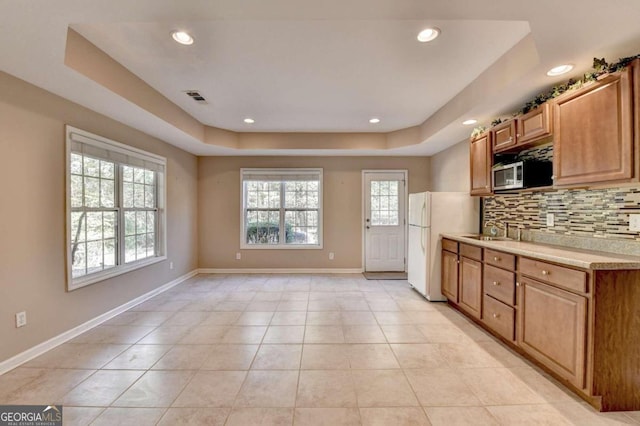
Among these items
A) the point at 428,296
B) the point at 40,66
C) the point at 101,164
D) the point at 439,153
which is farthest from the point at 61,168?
the point at 439,153

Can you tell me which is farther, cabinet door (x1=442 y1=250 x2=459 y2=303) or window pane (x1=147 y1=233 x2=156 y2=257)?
window pane (x1=147 y1=233 x2=156 y2=257)

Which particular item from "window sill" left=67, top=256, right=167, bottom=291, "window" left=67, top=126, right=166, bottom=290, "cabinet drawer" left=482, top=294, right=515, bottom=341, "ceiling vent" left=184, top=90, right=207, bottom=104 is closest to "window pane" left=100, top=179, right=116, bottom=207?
"window" left=67, top=126, right=166, bottom=290

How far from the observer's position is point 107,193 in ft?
11.1

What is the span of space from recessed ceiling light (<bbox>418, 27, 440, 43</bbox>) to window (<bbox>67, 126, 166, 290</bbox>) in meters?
3.34

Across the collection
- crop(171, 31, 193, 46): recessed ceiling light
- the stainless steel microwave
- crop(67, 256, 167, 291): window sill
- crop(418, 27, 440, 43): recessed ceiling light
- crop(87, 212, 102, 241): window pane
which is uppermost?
crop(418, 27, 440, 43): recessed ceiling light

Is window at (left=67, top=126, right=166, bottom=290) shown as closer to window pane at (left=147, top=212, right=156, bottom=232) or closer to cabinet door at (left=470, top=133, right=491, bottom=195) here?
window pane at (left=147, top=212, right=156, bottom=232)

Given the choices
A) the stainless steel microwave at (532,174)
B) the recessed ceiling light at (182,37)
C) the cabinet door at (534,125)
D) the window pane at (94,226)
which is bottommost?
the window pane at (94,226)

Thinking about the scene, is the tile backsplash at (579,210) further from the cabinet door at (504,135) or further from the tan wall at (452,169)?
the tan wall at (452,169)

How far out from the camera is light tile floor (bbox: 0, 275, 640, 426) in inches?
69.6

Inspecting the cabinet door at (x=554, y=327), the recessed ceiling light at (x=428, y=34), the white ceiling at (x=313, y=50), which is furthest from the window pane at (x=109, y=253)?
the cabinet door at (x=554, y=327)

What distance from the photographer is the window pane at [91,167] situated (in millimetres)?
3059

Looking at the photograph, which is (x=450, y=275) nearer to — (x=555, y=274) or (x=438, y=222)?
(x=438, y=222)

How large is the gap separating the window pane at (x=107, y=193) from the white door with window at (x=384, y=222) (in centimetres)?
407

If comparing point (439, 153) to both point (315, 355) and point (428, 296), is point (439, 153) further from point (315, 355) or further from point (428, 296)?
point (315, 355)
